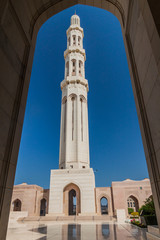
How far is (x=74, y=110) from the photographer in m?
27.7

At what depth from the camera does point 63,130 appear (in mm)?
27188

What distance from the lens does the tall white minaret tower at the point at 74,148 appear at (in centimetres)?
2205

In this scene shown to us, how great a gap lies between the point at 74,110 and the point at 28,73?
22.8 m

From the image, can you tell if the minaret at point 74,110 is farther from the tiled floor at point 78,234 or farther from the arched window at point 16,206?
the tiled floor at point 78,234

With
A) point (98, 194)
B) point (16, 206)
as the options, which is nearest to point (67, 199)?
point (98, 194)

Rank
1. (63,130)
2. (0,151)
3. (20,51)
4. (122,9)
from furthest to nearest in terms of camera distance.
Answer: (63,130) < (122,9) < (20,51) < (0,151)

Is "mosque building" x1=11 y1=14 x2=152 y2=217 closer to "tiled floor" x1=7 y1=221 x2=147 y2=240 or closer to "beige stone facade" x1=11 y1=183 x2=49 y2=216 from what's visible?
"beige stone facade" x1=11 y1=183 x2=49 y2=216

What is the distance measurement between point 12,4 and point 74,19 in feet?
124

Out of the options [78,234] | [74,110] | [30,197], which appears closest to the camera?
[78,234]

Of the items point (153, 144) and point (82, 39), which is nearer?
point (153, 144)

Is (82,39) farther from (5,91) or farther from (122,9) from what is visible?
(5,91)

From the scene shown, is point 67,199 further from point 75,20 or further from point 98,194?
point 75,20

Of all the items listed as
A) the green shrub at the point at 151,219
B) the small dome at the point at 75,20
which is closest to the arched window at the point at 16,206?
the green shrub at the point at 151,219

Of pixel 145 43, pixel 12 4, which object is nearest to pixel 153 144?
pixel 145 43
